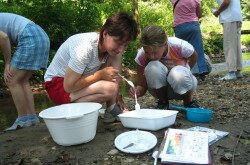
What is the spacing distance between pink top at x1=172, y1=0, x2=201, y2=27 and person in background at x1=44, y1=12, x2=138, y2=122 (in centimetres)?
231

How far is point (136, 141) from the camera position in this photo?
8.48 feet

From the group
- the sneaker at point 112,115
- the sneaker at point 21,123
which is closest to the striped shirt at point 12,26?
Result: the sneaker at point 21,123

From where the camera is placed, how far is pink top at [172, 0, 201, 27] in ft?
16.8

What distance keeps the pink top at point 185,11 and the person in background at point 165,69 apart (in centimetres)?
183

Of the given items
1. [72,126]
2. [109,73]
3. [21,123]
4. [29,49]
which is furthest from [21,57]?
[72,126]

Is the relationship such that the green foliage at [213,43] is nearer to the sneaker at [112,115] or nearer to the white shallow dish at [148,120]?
the sneaker at [112,115]

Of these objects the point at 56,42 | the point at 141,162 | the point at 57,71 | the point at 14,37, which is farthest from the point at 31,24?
the point at 56,42

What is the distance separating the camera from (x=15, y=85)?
3.22 meters

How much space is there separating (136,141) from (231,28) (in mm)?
3309

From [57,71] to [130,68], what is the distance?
589cm

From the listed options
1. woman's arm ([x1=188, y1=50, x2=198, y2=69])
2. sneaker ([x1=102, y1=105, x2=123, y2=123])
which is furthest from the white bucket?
woman's arm ([x1=188, y1=50, x2=198, y2=69])

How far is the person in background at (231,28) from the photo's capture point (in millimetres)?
5242

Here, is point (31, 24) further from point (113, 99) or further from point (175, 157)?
point (175, 157)

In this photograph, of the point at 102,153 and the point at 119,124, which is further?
the point at 119,124
